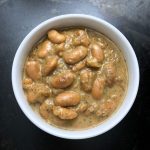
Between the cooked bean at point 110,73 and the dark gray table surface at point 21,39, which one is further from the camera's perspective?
the dark gray table surface at point 21,39

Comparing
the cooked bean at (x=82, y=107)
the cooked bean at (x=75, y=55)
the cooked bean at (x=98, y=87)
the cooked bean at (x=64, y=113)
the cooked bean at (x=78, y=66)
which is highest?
the cooked bean at (x=75, y=55)

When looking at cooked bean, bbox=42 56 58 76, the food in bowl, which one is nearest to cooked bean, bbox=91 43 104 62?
the food in bowl

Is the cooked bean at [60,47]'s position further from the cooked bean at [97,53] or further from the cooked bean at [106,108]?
the cooked bean at [106,108]

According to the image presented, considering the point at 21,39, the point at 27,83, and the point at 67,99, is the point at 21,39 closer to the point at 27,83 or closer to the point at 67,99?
the point at 27,83

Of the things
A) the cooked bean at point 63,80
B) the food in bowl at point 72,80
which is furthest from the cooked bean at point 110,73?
the cooked bean at point 63,80

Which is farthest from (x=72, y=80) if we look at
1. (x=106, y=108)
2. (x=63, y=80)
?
(x=106, y=108)

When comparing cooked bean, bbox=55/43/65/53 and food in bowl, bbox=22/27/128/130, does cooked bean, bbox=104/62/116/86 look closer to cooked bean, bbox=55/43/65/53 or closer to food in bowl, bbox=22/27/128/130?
food in bowl, bbox=22/27/128/130
